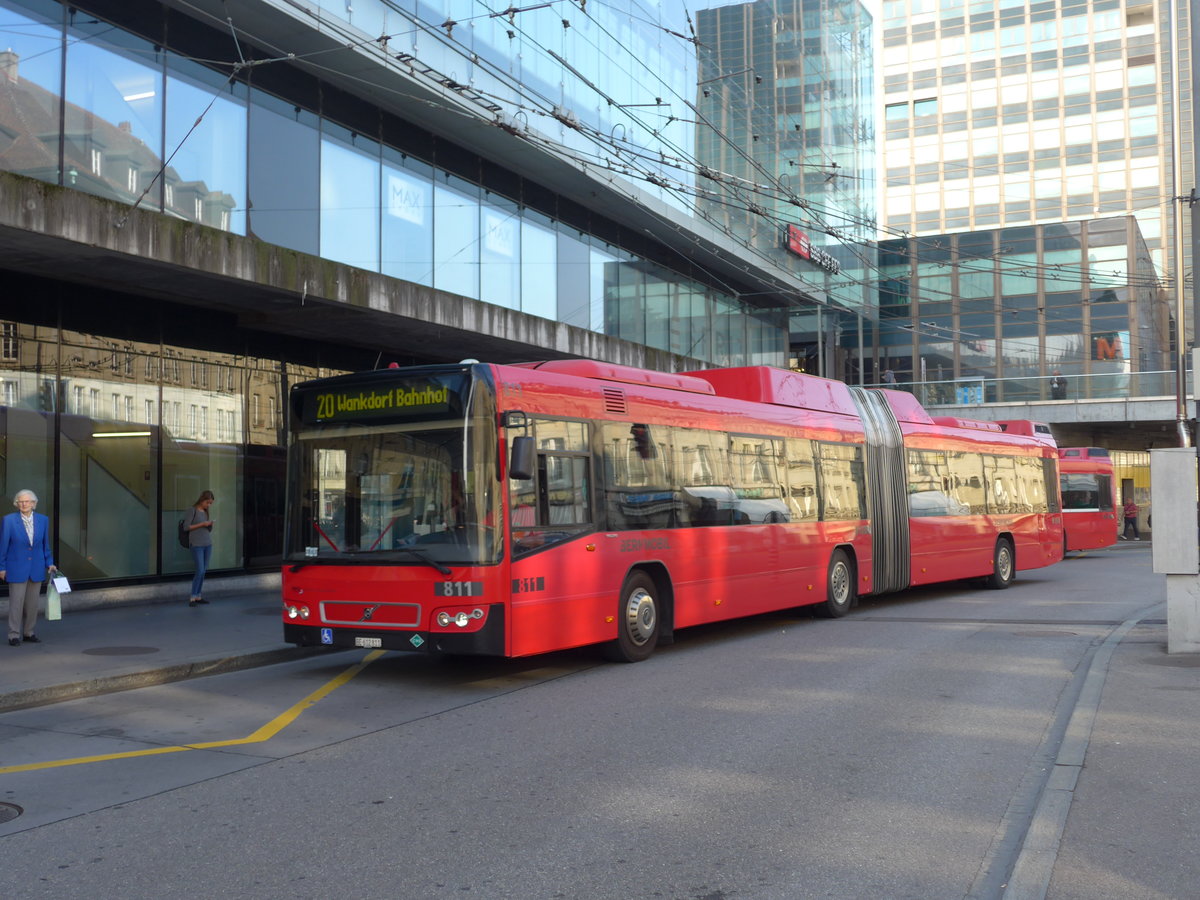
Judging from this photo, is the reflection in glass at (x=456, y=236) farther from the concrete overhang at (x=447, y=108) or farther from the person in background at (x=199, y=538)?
the person in background at (x=199, y=538)

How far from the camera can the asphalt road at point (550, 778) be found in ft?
16.3

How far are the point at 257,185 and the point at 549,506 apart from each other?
9383 millimetres

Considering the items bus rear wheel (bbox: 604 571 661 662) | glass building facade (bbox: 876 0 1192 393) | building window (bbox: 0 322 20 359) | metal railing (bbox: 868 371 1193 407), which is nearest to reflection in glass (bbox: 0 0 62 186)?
building window (bbox: 0 322 20 359)

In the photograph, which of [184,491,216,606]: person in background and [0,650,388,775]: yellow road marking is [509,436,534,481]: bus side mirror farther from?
[184,491,216,606]: person in background

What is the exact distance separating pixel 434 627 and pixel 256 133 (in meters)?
10.4

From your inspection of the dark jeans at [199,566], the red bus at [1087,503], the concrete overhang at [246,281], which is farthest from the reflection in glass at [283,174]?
the red bus at [1087,503]

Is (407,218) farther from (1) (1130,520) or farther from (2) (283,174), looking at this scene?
(1) (1130,520)

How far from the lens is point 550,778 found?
6.65 metres

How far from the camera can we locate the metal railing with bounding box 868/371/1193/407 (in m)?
38.9

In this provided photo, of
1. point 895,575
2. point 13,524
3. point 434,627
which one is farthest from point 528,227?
point 434,627

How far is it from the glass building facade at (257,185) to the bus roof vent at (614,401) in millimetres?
4997

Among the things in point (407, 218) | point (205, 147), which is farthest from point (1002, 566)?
point (205, 147)

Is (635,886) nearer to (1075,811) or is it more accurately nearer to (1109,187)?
(1075,811)

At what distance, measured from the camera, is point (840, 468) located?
53.4 feet
